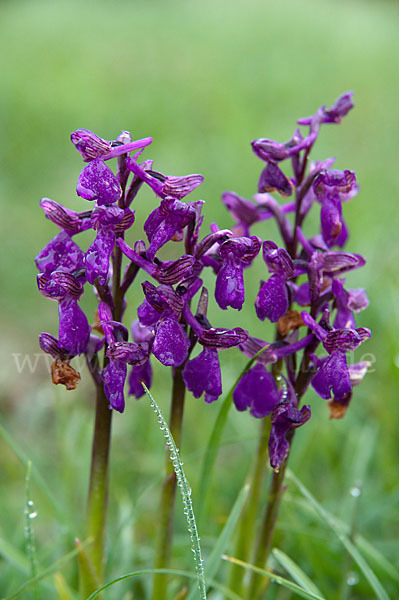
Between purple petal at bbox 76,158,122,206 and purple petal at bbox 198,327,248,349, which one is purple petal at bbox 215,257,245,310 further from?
purple petal at bbox 76,158,122,206

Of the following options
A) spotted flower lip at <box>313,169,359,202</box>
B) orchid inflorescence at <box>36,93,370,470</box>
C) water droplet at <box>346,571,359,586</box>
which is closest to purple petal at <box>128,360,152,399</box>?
orchid inflorescence at <box>36,93,370,470</box>

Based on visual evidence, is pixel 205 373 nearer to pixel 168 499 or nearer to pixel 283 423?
pixel 283 423

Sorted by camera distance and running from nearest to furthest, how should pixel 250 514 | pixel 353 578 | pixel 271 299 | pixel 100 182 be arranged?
pixel 100 182 < pixel 271 299 < pixel 250 514 < pixel 353 578

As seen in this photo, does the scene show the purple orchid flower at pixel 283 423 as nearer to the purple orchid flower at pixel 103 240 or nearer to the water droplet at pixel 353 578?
the purple orchid flower at pixel 103 240

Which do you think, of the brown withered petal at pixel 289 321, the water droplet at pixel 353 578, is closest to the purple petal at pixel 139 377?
the brown withered petal at pixel 289 321

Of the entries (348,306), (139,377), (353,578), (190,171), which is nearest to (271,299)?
(348,306)

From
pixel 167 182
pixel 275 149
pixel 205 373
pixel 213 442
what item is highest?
pixel 275 149

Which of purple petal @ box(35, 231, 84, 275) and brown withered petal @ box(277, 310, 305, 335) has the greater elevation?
brown withered petal @ box(277, 310, 305, 335)
